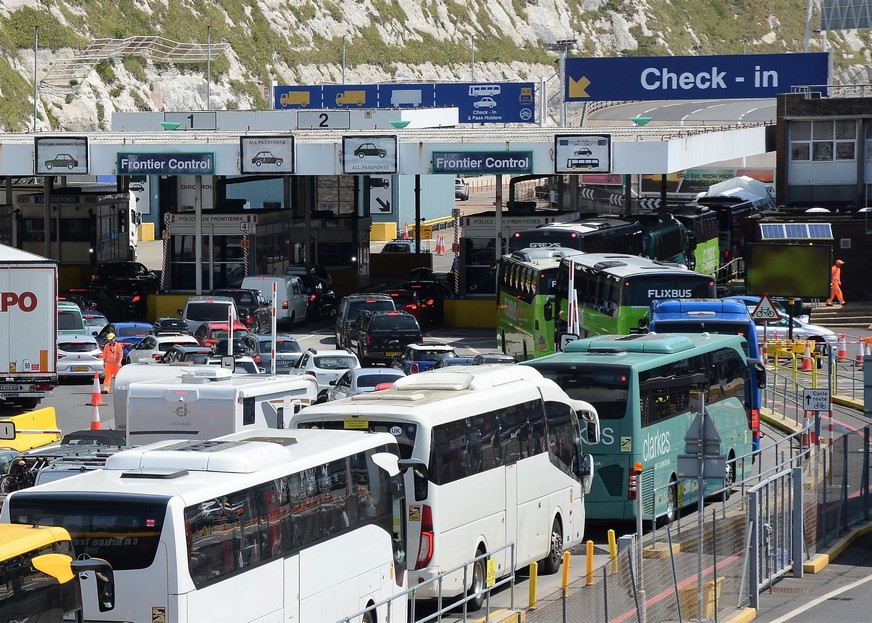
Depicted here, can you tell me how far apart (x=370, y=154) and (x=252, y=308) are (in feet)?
21.3

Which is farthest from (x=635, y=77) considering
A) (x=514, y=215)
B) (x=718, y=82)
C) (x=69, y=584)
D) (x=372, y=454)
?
(x=69, y=584)

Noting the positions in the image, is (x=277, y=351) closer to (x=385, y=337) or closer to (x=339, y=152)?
(x=385, y=337)

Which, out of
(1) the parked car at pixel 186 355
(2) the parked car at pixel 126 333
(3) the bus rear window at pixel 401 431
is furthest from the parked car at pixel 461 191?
(3) the bus rear window at pixel 401 431

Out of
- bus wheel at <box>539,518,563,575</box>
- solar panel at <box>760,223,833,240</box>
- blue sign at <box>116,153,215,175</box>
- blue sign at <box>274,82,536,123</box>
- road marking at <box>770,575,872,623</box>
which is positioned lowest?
road marking at <box>770,575,872,623</box>

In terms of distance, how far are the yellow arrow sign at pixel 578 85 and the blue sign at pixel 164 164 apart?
89.1ft

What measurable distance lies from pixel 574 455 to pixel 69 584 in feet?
32.3

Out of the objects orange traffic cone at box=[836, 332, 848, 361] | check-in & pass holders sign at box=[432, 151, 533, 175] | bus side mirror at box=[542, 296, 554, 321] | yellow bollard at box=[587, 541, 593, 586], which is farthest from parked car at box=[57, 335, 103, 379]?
yellow bollard at box=[587, 541, 593, 586]

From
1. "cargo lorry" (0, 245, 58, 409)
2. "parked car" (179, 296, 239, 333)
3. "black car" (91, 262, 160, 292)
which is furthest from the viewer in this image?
"black car" (91, 262, 160, 292)

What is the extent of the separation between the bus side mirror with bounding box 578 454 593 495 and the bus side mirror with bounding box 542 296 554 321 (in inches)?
682

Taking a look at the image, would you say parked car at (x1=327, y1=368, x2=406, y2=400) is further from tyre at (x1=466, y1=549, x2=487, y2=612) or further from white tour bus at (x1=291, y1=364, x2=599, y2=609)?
tyre at (x1=466, y1=549, x2=487, y2=612)

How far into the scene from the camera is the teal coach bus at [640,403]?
69.9 feet

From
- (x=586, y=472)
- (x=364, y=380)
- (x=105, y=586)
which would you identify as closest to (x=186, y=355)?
(x=364, y=380)

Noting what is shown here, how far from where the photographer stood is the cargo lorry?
30.2 metres

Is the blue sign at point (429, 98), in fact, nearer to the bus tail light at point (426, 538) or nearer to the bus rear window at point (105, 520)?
the bus tail light at point (426, 538)
